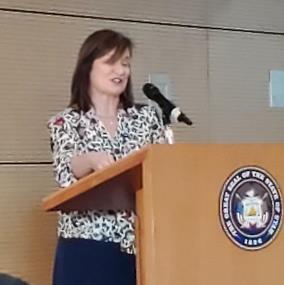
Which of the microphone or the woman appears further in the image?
the woman

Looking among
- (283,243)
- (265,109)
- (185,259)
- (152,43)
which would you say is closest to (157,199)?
(185,259)

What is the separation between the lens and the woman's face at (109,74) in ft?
8.75

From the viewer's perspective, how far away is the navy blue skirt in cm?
243

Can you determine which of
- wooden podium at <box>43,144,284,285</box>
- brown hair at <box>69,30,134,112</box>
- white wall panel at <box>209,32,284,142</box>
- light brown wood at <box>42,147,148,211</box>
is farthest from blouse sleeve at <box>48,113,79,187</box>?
white wall panel at <box>209,32,284,142</box>

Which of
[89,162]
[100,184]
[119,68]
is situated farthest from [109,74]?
[100,184]

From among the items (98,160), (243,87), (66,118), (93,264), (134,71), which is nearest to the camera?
(98,160)

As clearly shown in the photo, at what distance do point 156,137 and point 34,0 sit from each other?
128 cm

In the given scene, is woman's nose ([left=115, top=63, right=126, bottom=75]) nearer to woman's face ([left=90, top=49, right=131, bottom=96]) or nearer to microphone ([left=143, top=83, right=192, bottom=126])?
woman's face ([left=90, top=49, right=131, bottom=96])

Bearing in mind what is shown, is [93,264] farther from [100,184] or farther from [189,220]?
[189,220]

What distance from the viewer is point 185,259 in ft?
5.60

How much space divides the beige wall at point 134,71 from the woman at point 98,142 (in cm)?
90

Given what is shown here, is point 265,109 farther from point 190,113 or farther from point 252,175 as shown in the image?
point 252,175

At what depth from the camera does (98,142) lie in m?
2.55

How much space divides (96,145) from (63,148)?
10cm
